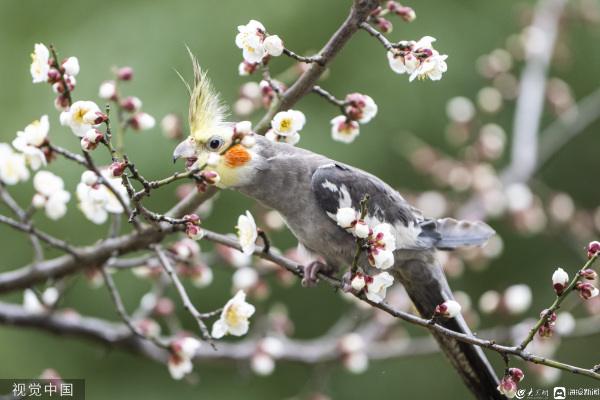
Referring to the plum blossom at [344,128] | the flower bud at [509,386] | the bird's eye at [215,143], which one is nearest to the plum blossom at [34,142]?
the bird's eye at [215,143]

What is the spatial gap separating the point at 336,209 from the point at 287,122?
21cm

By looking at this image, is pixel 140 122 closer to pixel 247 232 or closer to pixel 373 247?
pixel 247 232

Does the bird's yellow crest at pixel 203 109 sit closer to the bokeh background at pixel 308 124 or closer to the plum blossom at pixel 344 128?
the plum blossom at pixel 344 128

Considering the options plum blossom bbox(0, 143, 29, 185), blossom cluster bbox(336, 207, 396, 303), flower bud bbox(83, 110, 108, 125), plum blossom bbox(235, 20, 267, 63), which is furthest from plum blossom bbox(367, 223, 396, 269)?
plum blossom bbox(0, 143, 29, 185)

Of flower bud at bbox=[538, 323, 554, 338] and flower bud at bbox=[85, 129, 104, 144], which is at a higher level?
flower bud at bbox=[85, 129, 104, 144]

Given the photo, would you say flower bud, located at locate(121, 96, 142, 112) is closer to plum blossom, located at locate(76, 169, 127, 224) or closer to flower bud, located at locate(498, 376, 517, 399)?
plum blossom, located at locate(76, 169, 127, 224)

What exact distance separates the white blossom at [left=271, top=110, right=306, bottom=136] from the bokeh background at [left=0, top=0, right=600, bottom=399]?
1154 mm

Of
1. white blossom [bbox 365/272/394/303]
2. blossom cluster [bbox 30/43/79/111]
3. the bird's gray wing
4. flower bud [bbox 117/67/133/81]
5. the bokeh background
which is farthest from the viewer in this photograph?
the bokeh background

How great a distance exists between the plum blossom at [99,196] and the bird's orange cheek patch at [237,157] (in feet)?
0.63

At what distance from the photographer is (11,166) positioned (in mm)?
1274

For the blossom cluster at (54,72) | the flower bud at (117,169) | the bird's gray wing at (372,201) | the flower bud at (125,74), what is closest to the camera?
the flower bud at (117,169)

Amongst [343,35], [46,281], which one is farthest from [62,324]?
[343,35]

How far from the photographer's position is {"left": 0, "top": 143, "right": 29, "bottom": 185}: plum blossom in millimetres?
1270

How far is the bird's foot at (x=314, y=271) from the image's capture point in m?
1.27
